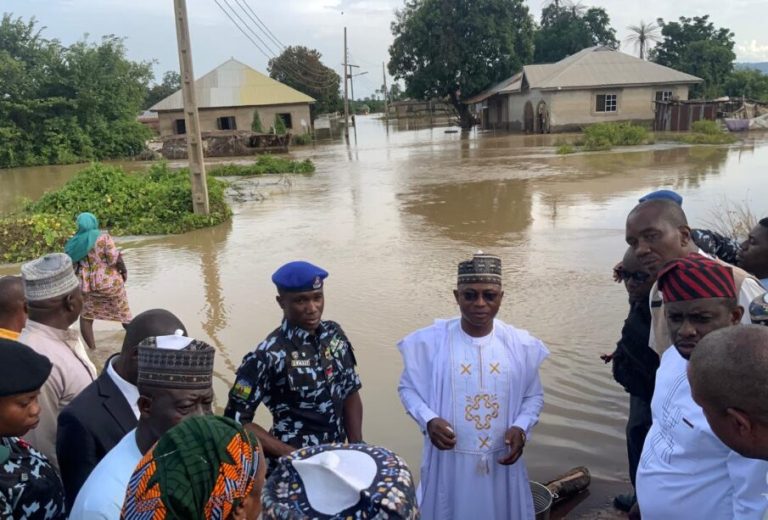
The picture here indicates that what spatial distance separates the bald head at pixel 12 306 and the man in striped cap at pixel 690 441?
9.53ft

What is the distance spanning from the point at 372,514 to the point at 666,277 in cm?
152

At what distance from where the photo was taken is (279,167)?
21.0m

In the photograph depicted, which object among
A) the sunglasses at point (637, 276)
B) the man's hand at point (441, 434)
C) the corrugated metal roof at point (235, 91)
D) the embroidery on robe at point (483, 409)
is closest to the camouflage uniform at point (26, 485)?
the man's hand at point (441, 434)

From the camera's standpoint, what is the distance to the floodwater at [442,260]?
4.61 metres

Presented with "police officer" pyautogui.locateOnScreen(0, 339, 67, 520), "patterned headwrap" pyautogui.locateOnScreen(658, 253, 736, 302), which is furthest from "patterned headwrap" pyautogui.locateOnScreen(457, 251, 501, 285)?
"police officer" pyautogui.locateOnScreen(0, 339, 67, 520)

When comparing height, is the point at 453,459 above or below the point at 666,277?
below

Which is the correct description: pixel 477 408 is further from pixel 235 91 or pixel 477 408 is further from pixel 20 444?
pixel 235 91

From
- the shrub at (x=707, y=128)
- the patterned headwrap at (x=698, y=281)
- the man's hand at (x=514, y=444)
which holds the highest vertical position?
the shrub at (x=707, y=128)

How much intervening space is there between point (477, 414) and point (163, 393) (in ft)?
4.79

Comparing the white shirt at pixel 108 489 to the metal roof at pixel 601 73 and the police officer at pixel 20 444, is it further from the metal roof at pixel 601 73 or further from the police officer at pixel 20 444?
the metal roof at pixel 601 73

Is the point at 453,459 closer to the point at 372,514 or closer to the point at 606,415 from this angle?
the point at 372,514

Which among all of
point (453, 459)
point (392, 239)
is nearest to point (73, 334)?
point (453, 459)

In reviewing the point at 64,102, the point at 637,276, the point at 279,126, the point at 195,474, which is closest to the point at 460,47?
the point at 279,126

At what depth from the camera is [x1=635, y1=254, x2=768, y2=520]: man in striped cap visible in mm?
1635
